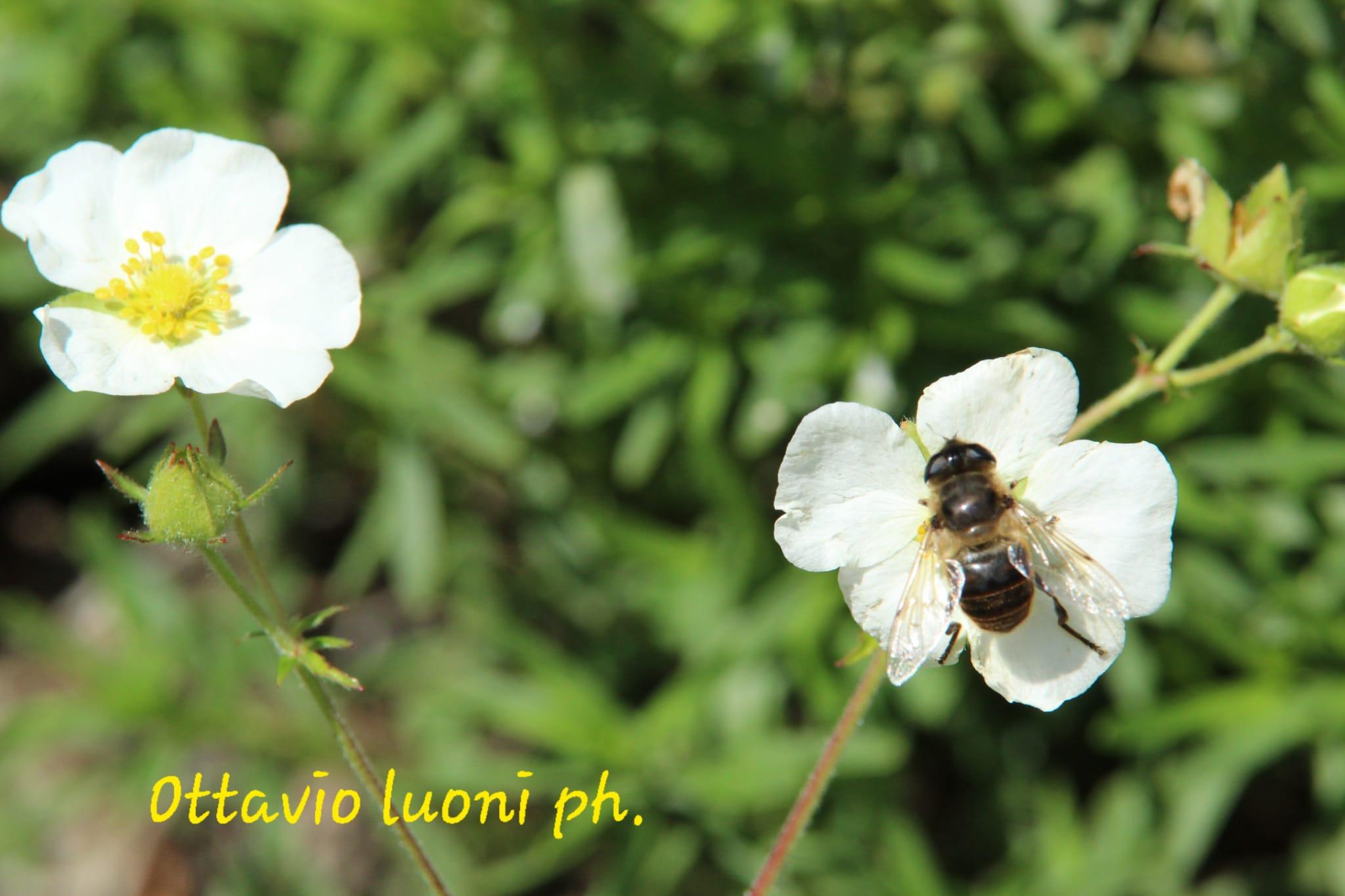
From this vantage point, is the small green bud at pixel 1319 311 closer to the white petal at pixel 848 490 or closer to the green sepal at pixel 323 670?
the white petal at pixel 848 490

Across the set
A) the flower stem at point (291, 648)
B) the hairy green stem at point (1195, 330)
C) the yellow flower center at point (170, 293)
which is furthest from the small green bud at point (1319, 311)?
the yellow flower center at point (170, 293)

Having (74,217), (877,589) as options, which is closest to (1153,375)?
(877,589)

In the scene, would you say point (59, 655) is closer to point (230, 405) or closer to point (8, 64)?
point (230, 405)

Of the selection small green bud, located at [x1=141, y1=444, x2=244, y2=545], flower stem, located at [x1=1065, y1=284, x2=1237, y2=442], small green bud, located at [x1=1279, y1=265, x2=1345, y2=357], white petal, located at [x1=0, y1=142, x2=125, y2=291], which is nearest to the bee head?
flower stem, located at [x1=1065, y1=284, x2=1237, y2=442]

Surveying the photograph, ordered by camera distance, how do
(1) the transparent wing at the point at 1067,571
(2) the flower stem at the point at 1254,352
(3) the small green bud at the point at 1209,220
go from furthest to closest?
(3) the small green bud at the point at 1209,220 → (2) the flower stem at the point at 1254,352 → (1) the transparent wing at the point at 1067,571

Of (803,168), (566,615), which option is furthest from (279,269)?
(566,615)

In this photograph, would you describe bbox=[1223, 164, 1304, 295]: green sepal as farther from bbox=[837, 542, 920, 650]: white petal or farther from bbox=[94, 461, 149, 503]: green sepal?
bbox=[94, 461, 149, 503]: green sepal
